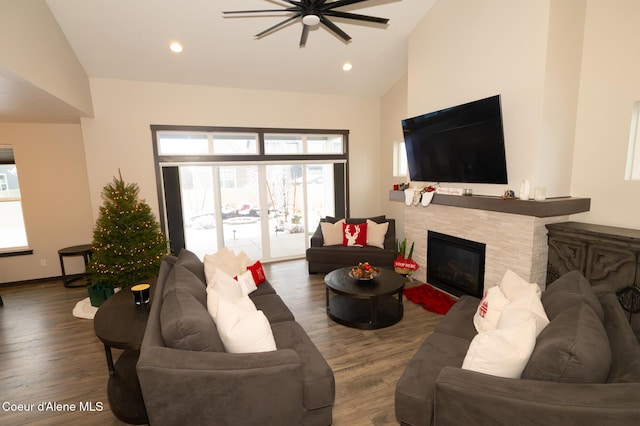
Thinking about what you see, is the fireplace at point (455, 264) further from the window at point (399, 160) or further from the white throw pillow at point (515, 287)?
the window at point (399, 160)

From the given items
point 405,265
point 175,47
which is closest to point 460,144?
point 405,265

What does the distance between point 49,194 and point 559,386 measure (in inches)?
273

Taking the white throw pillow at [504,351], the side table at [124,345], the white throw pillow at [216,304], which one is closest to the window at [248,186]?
the side table at [124,345]

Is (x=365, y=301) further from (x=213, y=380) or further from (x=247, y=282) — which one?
(x=213, y=380)

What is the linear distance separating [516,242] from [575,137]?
4.54 ft

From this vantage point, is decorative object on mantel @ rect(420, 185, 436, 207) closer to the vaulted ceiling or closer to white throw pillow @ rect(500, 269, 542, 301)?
white throw pillow @ rect(500, 269, 542, 301)

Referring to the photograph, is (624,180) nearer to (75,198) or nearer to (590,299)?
(590,299)

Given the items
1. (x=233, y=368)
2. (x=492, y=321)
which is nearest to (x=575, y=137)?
(x=492, y=321)

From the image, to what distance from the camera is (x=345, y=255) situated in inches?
203

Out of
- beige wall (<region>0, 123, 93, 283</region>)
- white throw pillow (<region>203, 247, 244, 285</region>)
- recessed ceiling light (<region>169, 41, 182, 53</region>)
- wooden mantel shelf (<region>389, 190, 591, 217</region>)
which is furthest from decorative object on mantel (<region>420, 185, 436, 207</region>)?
beige wall (<region>0, 123, 93, 283</region>)

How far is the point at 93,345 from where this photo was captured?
333cm

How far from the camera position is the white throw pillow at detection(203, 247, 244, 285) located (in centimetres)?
330

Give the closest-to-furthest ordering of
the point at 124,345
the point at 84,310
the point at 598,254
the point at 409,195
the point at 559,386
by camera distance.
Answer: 1. the point at 559,386
2. the point at 124,345
3. the point at 598,254
4. the point at 84,310
5. the point at 409,195

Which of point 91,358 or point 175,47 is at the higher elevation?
point 175,47
